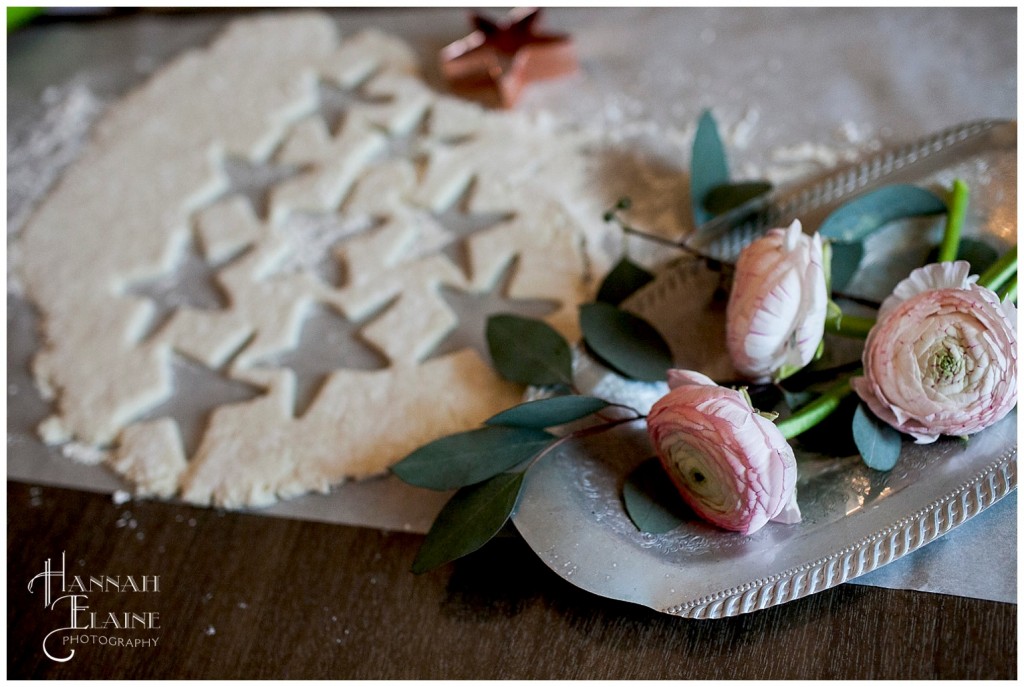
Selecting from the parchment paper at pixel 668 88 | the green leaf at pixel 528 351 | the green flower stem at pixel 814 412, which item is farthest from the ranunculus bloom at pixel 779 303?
the parchment paper at pixel 668 88

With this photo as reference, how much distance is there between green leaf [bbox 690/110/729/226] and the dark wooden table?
33 cm

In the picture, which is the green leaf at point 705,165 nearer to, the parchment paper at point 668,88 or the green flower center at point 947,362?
the parchment paper at point 668,88

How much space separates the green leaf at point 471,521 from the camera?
515 millimetres

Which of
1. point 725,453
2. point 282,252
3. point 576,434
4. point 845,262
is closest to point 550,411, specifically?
point 576,434

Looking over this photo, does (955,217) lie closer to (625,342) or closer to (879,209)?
(879,209)

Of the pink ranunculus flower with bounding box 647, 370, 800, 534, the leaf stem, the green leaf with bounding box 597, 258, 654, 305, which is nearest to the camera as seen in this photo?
the pink ranunculus flower with bounding box 647, 370, 800, 534

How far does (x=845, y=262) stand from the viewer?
605 millimetres

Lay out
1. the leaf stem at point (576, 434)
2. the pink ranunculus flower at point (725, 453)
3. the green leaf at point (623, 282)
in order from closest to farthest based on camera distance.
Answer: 1. the pink ranunculus flower at point (725, 453)
2. the leaf stem at point (576, 434)
3. the green leaf at point (623, 282)

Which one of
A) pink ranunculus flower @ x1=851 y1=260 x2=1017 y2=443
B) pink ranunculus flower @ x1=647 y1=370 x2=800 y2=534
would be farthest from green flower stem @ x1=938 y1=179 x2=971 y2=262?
pink ranunculus flower @ x1=647 y1=370 x2=800 y2=534

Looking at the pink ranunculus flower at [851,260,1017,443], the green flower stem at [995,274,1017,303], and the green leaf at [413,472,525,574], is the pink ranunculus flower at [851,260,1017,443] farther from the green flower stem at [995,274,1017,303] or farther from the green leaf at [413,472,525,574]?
the green leaf at [413,472,525,574]

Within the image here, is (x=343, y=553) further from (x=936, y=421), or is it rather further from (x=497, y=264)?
(x=936, y=421)

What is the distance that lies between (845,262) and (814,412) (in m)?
0.15

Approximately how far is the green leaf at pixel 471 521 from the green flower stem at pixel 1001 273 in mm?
318

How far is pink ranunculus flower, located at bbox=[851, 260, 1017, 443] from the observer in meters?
0.45
